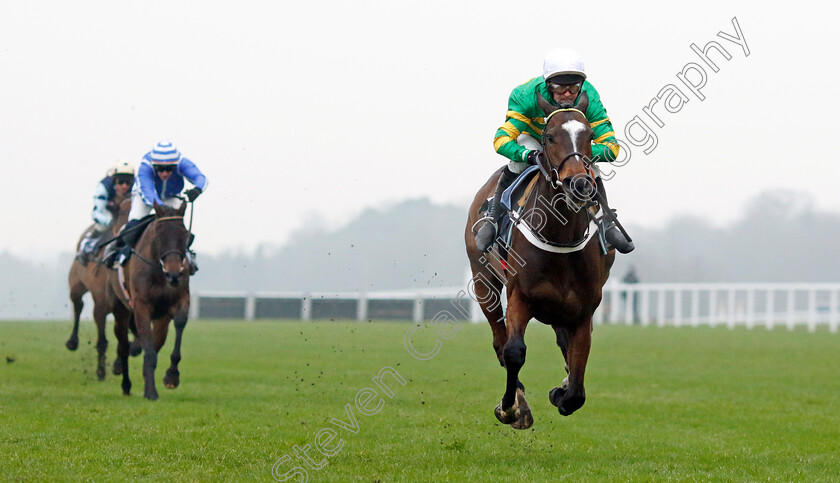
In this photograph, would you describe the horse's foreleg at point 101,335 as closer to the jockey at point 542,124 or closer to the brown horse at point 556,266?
the jockey at point 542,124

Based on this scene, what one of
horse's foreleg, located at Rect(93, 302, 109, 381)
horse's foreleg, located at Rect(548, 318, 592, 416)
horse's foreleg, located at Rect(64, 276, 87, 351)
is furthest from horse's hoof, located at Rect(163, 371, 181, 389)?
horse's foreleg, located at Rect(548, 318, 592, 416)

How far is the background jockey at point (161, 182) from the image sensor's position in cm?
1224

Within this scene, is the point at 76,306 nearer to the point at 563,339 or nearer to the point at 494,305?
the point at 494,305

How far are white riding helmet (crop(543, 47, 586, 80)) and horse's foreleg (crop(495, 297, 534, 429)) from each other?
162cm

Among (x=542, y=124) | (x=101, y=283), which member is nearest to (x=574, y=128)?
(x=542, y=124)

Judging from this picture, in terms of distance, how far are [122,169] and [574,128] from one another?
9657 millimetres

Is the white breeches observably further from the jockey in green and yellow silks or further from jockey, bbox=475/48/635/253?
the jockey in green and yellow silks

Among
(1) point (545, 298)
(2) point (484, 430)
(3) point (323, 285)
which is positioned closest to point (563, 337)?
(1) point (545, 298)

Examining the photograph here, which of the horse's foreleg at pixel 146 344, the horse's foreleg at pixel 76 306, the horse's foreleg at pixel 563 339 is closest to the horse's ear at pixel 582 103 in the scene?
the horse's foreleg at pixel 563 339

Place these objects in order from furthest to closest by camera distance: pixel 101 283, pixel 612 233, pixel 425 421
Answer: pixel 101 283, pixel 425 421, pixel 612 233

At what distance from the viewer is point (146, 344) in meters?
12.2

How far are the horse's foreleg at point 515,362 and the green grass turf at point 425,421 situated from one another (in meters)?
0.37

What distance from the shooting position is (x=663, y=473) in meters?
7.46

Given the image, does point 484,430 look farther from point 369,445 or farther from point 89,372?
point 89,372
